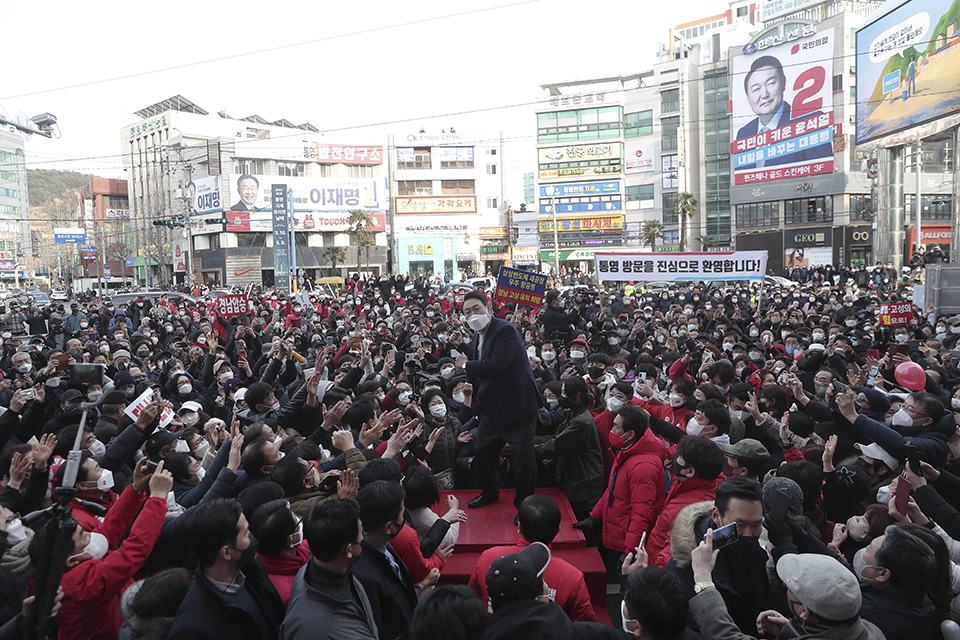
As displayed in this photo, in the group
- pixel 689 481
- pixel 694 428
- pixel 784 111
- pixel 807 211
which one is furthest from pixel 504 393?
pixel 784 111

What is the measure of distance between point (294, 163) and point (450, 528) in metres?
52.0

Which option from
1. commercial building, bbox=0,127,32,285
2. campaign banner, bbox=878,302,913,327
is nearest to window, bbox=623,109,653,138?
campaign banner, bbox=878,302,913,327

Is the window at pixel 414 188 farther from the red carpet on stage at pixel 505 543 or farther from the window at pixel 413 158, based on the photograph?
the red carpet on stage at pixel 505 543

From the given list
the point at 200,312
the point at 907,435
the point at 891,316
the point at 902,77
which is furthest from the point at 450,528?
the point at 902,77

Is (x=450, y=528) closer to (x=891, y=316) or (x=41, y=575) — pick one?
(x=41, y=575)

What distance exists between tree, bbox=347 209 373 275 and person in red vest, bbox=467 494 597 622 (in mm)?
47479

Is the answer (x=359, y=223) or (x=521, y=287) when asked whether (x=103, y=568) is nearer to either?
(x=521, y=287)

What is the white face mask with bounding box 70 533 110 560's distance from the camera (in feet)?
9.51

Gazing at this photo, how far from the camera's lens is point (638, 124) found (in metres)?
58.0

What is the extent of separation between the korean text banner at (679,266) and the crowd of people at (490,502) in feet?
27.0

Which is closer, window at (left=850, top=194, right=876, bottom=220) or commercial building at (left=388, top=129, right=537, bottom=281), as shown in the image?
window at (left=850, top=194, right=876, bottom=220)

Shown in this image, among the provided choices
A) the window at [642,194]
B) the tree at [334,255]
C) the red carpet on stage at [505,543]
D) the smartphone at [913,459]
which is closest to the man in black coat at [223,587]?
the red carpet on stage at [505,543]

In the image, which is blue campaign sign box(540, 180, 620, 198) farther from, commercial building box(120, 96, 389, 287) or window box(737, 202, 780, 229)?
commercial building box(120, 96, 389, 287)

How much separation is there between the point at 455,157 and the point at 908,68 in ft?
122
